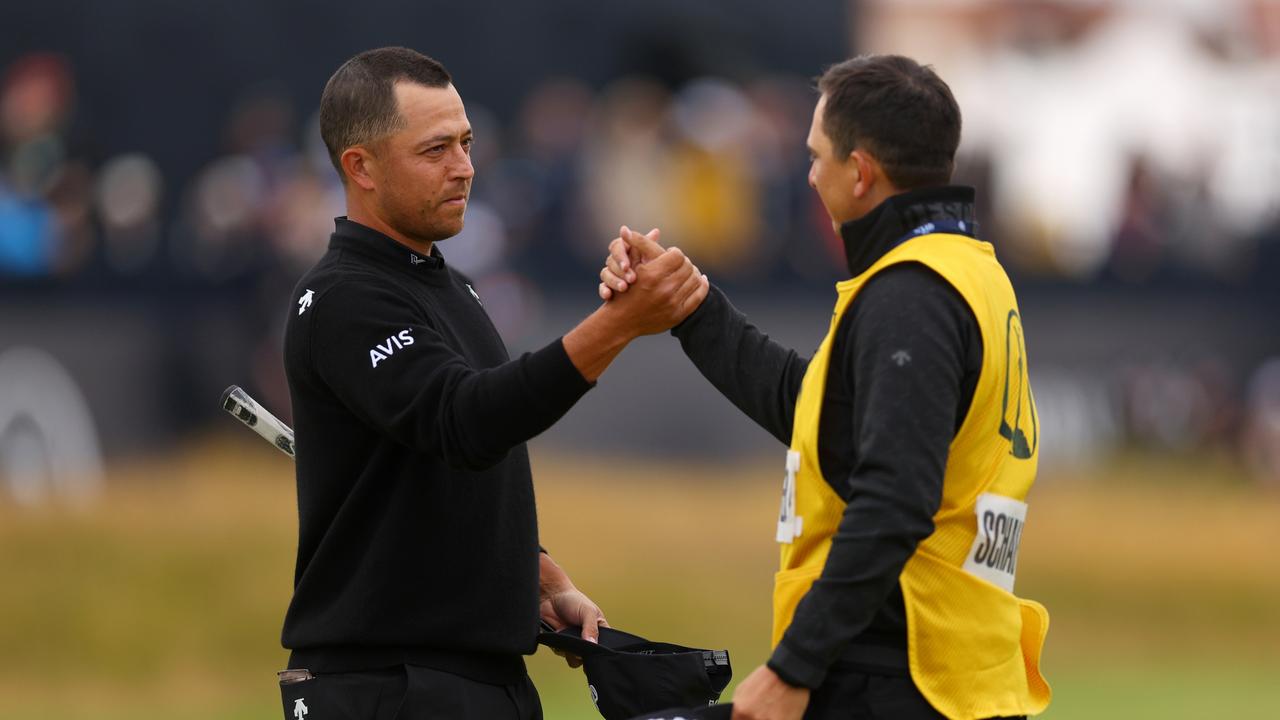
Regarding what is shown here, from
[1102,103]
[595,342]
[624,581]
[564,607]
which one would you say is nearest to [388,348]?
[595,342]

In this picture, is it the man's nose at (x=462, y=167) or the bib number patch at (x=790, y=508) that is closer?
the bib number patch at (x=790, y=508)

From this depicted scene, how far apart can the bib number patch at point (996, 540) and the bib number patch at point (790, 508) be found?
0.39 m

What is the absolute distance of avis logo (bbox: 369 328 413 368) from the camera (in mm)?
4375

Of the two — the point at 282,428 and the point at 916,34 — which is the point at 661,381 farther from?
the point at 282,428

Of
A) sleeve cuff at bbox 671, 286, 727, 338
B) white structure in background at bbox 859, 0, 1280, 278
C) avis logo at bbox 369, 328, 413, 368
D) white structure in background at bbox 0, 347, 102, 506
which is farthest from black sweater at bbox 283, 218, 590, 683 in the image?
white structure in background at bbox 859, 0, 1280, 278

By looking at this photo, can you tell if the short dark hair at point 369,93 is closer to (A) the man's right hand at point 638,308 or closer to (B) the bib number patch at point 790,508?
(A) the man's right hand at point 638,308

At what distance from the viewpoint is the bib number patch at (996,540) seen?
4.09 meters

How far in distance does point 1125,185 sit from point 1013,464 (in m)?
15.8

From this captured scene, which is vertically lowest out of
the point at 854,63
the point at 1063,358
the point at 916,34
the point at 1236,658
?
the point at 1236,658

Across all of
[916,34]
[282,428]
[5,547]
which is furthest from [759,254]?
[282,428]

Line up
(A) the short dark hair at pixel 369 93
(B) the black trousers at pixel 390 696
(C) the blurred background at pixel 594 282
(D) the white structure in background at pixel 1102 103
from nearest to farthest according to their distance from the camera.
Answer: (B) the black trousers at pixel 390 696
(A) the short dark hair at pixel 369 93
(C) the blurred background at pixel 594 282
(D) the white structure in background at pixel 1102 103

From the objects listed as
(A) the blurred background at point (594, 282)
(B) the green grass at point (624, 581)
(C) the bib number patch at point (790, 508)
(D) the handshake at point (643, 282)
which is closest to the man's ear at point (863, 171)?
(D) the handshake at point (643, 282)

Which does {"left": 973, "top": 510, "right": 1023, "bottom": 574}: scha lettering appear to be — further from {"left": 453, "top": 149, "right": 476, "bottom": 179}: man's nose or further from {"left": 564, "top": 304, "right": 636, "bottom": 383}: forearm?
{"left": 453, "top": 149, "right": 476, "bottom": 179}: man's nose

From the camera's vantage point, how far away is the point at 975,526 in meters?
4.09
